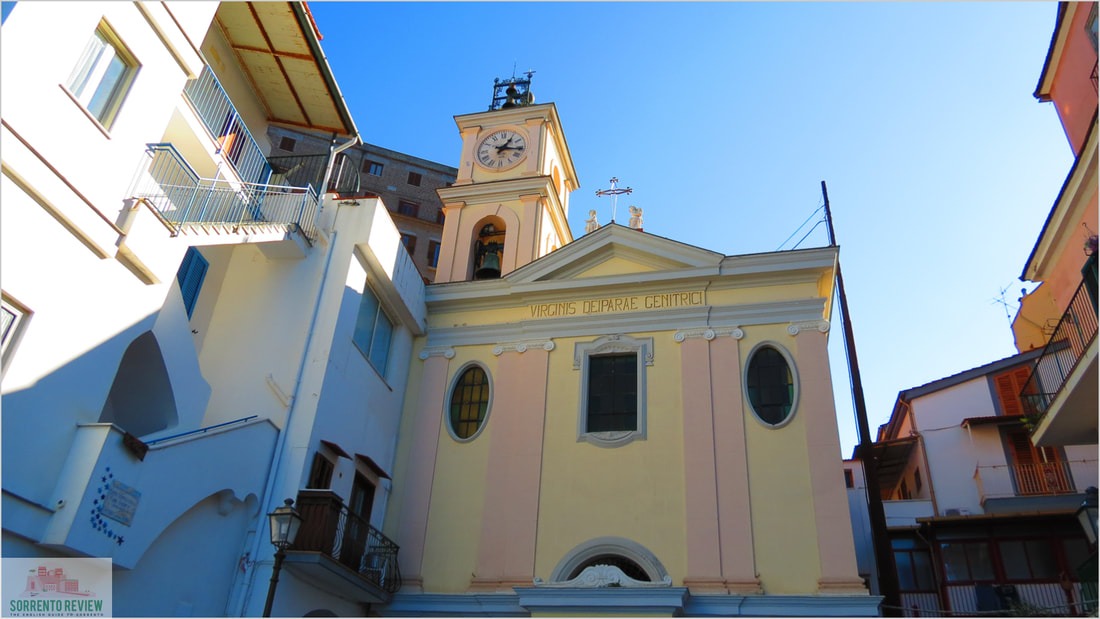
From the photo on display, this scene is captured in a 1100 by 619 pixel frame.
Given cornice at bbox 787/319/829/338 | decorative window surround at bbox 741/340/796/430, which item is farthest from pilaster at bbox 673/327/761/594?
cornice at bbox 787/319/829/338

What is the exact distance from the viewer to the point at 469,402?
55.9 ft

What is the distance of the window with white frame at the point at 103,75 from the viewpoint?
31.4ft

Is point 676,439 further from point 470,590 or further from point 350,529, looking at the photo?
point 350,529

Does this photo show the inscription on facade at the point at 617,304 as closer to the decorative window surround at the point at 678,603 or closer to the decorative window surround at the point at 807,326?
the decorative window surround at the point at 807,326

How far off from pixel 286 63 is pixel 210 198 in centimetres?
433

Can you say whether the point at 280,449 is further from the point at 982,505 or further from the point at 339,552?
the point at 982,505

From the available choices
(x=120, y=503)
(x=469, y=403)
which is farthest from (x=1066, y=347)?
(x=120, y=503)

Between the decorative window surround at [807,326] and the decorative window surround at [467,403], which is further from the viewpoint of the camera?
the decorative window surround at [467,403]

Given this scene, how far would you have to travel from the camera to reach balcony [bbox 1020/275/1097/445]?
36.3 ft

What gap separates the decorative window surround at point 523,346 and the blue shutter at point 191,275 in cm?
602

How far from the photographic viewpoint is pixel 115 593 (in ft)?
30.9

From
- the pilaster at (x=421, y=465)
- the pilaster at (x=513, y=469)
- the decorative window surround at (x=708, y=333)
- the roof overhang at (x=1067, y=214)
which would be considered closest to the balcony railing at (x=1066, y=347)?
the roof overhang at (x=1067, y=214)

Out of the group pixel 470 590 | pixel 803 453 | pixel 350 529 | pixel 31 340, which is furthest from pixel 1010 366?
pixel 31 340

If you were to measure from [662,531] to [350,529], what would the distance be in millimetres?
5433
